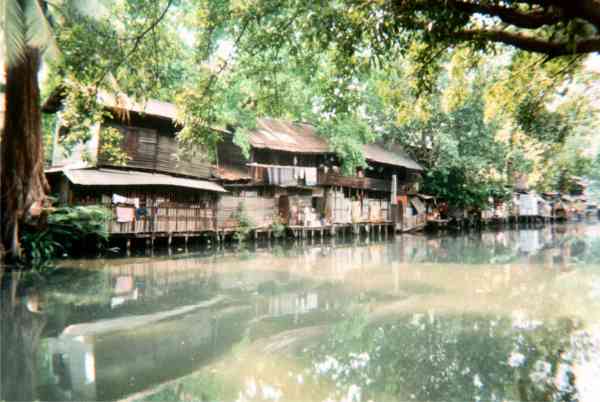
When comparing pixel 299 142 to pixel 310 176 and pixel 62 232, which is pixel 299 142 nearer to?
pixel 310 176

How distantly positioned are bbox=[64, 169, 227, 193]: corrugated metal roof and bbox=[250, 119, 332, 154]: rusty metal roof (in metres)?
5.02

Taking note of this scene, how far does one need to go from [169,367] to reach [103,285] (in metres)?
5.53

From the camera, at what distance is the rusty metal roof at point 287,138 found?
23022 millimetres

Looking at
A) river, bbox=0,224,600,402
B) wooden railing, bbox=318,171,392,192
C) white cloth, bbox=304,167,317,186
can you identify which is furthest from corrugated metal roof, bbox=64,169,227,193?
wooden railing, bbox=318,171,392,192

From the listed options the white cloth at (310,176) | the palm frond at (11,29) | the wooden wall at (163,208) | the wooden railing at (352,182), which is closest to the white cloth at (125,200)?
the wooden wall at (163,208)

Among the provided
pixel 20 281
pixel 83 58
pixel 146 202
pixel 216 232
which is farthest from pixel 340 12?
pixel 216 232

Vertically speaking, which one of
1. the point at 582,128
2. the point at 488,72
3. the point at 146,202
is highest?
the point at 488,72

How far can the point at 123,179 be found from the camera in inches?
634

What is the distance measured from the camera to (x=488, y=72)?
10070 mm

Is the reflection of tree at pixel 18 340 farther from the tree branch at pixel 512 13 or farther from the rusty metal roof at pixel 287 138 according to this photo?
the rusty metal roof at pixel 287 138

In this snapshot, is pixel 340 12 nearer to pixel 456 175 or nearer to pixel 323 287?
pixel 323 287

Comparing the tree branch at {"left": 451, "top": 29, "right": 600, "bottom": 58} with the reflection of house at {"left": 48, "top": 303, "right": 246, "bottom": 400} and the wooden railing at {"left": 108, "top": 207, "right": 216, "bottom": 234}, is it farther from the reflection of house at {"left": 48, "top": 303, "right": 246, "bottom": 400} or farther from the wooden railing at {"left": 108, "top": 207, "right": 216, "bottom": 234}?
the wooden railing at {"left": 108, "top": 207, "right": 216, "bottom": 234}

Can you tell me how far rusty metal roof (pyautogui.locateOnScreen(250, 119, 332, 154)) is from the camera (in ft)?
75.5

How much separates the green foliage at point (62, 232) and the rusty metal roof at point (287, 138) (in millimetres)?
9613
